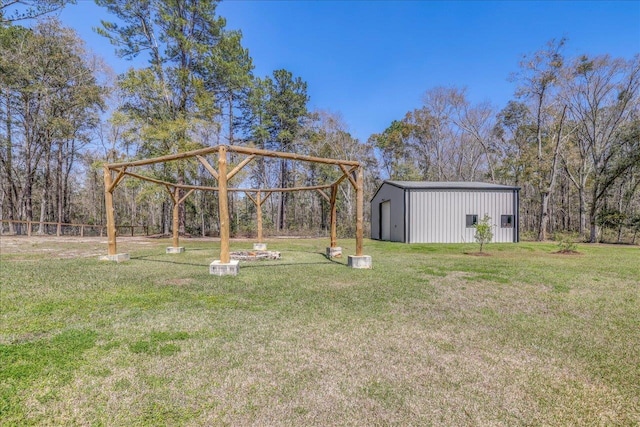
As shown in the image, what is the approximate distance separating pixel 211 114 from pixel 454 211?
14.6m

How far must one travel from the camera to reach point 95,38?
16.8 m

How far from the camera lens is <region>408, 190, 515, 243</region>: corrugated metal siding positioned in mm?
14234

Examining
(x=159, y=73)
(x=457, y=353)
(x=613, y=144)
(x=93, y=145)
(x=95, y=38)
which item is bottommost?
(x=457, y=353)

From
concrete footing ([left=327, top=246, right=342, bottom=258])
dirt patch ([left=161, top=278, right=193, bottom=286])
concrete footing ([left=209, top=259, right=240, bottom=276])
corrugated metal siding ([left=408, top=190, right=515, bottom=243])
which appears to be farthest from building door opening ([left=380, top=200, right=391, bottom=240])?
dirt patch ([left=161, top=278, right=193, bottom=286])

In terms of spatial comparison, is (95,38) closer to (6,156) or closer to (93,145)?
(93,145)

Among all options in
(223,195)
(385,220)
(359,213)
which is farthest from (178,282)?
(385,220)

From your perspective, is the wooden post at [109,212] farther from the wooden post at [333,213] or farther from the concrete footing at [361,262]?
the concrete footing at [361,262]

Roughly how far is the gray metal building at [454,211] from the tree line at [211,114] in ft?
14.9

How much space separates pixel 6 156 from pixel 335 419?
28711 millimetres

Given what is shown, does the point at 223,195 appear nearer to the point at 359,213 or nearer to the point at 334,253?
the point at 359,213

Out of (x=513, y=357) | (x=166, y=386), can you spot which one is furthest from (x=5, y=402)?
(x=513, y=357)

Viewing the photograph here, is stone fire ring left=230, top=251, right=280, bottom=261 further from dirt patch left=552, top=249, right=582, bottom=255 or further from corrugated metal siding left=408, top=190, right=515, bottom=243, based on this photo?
dirt patch left=552, top=249, right=582, bottom=255

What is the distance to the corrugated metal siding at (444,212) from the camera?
46.7 feet

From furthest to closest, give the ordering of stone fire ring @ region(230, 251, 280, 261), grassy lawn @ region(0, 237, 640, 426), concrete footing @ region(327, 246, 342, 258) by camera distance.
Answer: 1. concrete footing @ region(327, 246, 342, 258)
2. stone fire ring @ region(230, 251, 280, 261)
3. grassy lawn @ region(0, 237, 640, 426)
